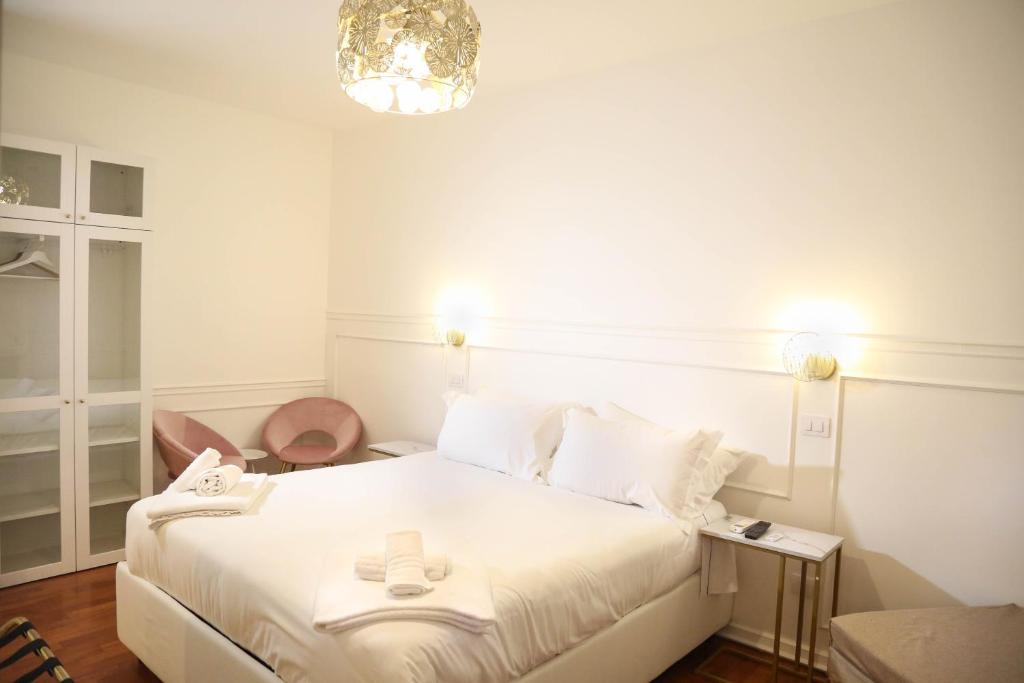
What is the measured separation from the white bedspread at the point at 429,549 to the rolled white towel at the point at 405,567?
10cm

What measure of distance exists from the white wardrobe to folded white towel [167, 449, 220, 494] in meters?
1.09

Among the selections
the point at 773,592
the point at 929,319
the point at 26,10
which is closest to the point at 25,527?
the point at 26,10

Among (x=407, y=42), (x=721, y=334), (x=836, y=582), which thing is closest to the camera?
(x=407, y=42)

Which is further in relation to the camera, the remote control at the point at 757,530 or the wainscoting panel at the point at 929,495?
the remote control at the point at 757,530


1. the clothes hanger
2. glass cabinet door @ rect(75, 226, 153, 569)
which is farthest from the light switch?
the clothes hanger

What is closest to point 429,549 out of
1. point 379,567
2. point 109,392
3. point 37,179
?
point 379,567

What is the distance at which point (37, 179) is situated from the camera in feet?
11.4

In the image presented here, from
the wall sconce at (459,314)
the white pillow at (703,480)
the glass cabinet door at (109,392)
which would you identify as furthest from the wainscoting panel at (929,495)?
the glass cabinet door at (109,392)

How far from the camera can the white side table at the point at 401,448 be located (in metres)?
4.22

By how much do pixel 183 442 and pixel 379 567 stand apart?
2.70m

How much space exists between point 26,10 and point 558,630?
11.3 feet

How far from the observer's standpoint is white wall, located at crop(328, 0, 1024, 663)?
8.55 feet

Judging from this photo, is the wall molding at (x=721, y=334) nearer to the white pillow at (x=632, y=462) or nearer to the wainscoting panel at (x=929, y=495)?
the wainscoting panel at (x=929, y=495)

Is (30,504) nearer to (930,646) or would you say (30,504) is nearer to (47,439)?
(47,439)
